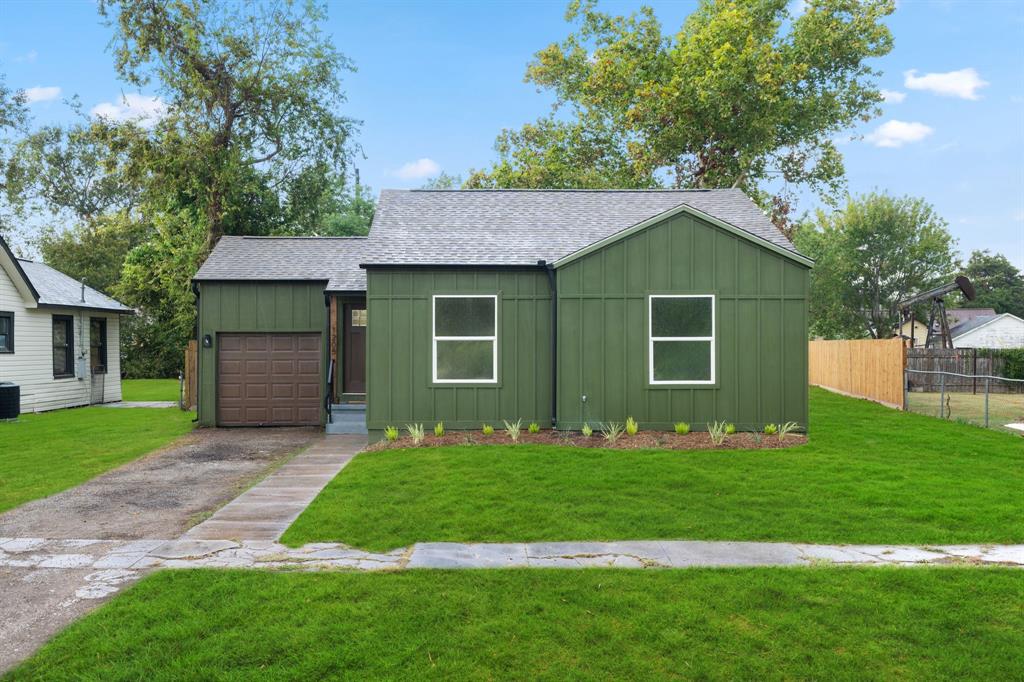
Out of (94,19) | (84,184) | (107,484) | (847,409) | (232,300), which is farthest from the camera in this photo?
(84,184)

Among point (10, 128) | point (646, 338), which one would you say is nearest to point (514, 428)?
point (646, 338)

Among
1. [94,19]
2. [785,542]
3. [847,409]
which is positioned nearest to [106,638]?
[785,542]

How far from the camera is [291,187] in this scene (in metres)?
25.1

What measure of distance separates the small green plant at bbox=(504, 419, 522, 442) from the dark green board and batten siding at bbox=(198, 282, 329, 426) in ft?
17.3

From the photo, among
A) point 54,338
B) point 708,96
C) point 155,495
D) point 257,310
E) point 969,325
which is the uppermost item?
point 708,96

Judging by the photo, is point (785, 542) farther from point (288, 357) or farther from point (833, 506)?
point (288, 357)

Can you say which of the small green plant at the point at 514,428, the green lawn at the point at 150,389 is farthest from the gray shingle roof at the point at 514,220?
the green lawn at the point at 150,389

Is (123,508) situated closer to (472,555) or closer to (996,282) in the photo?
(472,555)

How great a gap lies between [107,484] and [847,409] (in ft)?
51.2

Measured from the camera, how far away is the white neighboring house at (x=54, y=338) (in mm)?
16859

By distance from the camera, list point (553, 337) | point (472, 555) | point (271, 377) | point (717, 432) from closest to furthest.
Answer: point (472, 555), point (717, 432), point (553, 337), point (271, 377)

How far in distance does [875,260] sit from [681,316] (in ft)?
122

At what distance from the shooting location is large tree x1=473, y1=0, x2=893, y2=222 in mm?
23812

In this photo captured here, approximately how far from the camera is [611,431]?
1084 cm
